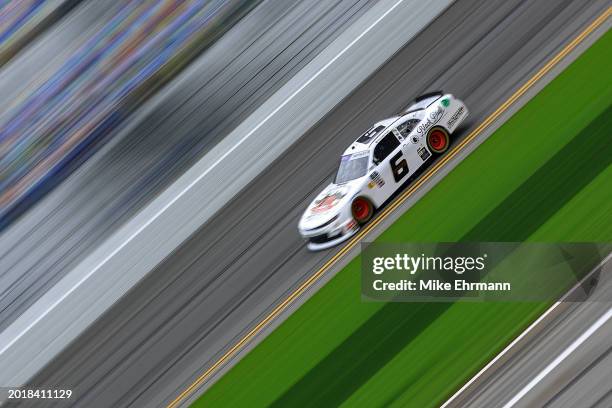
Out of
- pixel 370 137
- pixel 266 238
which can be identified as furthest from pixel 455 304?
pixel 266 238

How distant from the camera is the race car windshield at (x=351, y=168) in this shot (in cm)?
1317

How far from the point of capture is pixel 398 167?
13062 millimetres

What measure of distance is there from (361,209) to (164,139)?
18.3ft

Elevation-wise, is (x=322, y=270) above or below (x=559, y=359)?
above

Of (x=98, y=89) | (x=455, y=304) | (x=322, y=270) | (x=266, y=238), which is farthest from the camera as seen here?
(x=98, y=89)

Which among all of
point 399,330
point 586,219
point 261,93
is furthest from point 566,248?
point 261,93

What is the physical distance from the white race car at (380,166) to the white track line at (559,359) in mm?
3869

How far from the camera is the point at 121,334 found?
1416 cm

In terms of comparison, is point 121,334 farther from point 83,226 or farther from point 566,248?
point 566,248

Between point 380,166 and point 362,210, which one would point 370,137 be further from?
point 362,210

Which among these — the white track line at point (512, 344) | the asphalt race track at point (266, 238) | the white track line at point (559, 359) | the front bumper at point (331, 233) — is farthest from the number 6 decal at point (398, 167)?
the white track line at point (559, 359)

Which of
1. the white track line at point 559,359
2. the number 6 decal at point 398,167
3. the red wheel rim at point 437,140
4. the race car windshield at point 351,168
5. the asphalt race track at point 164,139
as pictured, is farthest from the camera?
the asphalt race track at point 164,139

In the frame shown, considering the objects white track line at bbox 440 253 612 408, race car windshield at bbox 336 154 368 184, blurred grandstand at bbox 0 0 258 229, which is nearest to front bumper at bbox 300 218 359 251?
race car windshield at bbox 336 154 368 184

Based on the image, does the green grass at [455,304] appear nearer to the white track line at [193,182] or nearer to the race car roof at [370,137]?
the race car roof at [370,137]
